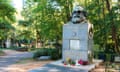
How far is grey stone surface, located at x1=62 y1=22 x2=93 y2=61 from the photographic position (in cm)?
1286

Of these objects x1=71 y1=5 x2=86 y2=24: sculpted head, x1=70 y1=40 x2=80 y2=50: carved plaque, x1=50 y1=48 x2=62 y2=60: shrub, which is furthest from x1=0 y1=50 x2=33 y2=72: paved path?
x1=71 y1=5 x2=86 y2=24: sculpted head

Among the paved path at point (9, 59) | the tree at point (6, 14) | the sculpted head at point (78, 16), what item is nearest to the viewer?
the sculpted head at point (78, 16)

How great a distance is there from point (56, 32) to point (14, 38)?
22395 mm

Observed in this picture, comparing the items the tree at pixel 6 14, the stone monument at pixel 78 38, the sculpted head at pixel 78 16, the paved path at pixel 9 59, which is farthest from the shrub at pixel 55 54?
the tree at pixel 6 14

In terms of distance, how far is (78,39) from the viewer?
42.9 feet

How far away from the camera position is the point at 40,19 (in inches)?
744

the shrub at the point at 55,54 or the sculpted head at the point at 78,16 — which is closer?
the sculpted head at the point at 78,16

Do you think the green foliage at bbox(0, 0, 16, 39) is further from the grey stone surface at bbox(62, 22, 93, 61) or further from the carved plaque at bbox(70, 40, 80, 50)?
the carved plaque at bbox(70, 40, 80, 50)

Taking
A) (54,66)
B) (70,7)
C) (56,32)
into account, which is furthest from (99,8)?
(54,66)

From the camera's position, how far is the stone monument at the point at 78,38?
42.2 feet

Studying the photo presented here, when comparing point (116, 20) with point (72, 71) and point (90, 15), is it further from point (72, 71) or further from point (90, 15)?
point (72, 71)

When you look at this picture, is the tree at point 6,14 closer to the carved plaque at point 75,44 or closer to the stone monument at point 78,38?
the stone monument at point 78,38

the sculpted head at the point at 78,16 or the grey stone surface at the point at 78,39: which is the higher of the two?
the sculpted head at the point at 78,16

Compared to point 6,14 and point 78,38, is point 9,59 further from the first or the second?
point 78,38
